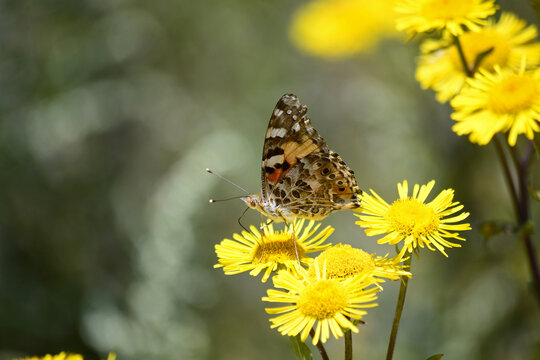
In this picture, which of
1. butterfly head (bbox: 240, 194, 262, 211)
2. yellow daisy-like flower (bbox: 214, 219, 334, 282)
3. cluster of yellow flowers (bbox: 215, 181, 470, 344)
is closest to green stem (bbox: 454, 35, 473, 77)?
cluster of yellow flowers (bbox: 215, 181, 470, 344)

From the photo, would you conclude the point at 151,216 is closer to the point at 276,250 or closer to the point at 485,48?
the point at 276,250

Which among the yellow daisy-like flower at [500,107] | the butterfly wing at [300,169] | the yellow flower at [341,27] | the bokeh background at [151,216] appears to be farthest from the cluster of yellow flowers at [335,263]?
the yellow flower at [341,27]

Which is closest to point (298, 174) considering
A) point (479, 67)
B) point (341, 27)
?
point (479, 67)

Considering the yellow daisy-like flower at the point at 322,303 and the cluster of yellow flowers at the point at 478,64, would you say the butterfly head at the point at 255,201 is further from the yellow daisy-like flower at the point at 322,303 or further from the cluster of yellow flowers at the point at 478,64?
the cluster of yellow flowers at the point at 478,64

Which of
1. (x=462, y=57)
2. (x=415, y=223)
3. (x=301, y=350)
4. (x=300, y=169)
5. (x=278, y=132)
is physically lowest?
(x=301, y=350)

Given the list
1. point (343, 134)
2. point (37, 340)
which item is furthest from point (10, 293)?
point (343, 134)

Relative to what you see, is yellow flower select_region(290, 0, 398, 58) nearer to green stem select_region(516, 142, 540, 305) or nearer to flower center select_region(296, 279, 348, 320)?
green stem select_region(516, 142, 540, 305)
